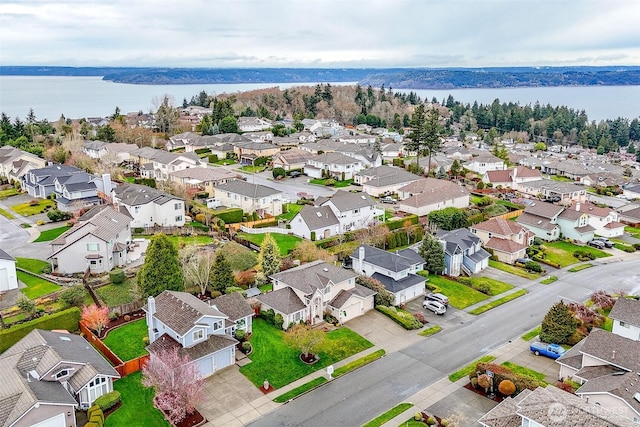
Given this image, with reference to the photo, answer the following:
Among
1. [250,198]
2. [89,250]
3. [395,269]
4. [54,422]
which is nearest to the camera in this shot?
[54,422]

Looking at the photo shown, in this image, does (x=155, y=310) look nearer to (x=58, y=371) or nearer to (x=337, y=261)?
(x=58, y=371)

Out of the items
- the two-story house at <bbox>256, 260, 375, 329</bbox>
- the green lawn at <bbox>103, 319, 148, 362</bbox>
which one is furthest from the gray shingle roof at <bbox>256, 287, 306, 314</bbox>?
the green lawn at <bbox>103, 319, 148, 362</bbox>

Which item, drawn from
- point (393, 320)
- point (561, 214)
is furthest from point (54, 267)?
point (561, 214)

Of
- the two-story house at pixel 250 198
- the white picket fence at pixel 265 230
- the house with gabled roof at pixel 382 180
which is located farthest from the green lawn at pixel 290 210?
the house with gabled roof at pixel 382 180

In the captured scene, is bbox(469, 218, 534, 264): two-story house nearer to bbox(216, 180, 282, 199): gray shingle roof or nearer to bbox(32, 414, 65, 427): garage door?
bbox(216, 180, 282, 199): gray shingle roof

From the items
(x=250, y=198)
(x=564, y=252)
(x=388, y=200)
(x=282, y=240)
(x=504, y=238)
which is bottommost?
(x=564, y=252)

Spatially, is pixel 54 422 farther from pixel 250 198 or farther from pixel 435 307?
pixel 250 198

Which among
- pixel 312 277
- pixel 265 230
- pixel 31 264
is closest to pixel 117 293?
pixel 31 264
